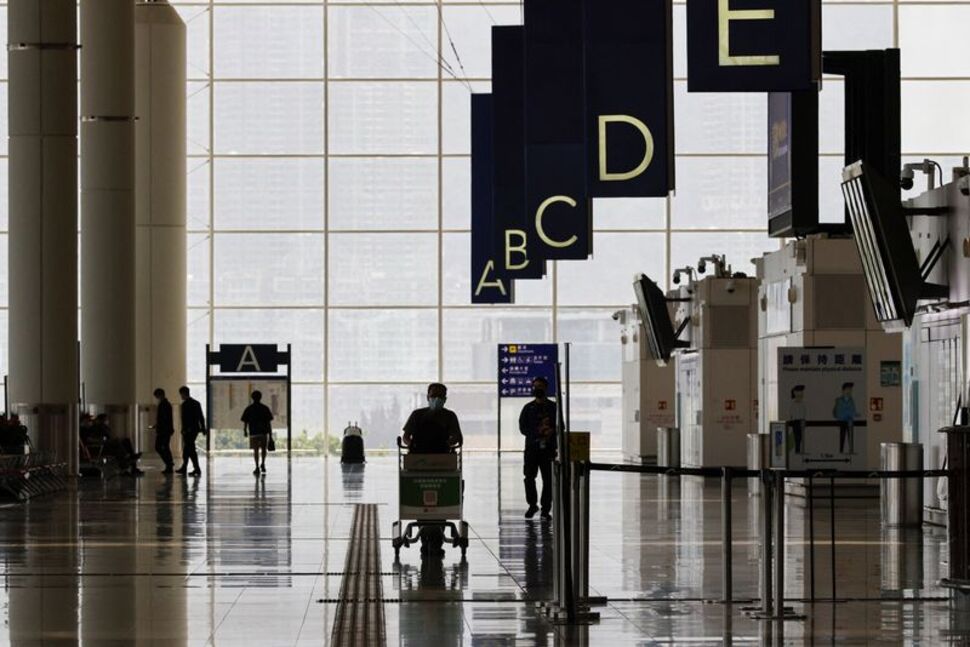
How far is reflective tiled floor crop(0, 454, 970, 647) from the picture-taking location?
39.5ft

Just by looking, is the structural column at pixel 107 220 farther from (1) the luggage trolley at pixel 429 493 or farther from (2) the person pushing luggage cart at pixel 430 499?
(1) the luggage trolley at pixel 429 493

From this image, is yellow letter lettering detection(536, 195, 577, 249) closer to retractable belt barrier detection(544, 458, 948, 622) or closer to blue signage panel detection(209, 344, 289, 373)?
retractable belt barrier detection(544, 458, 948, 622)

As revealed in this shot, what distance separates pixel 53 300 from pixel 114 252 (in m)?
6.82

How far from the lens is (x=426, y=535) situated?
18.1m

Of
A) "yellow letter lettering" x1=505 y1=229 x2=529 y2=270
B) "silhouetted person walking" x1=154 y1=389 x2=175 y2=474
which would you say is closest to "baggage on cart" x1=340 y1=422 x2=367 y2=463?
"silhouetted person walking" x1=154 y1=389 x2=175 y2=474

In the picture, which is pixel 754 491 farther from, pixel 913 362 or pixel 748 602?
pixel 748 602

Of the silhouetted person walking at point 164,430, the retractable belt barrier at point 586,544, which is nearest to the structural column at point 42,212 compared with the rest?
the silhouetted person walking at point 164,430

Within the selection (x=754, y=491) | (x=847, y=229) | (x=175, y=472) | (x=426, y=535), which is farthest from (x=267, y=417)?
(x=426, y=535)

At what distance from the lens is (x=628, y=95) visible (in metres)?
19.4

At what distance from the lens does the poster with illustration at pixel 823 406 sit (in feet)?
53.6

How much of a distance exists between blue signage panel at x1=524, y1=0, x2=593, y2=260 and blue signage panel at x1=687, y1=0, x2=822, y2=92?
5802 mm

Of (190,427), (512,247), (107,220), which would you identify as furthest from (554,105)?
(107,220)

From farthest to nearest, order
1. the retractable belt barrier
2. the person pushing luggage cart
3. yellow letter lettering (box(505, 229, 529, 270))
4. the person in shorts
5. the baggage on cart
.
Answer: the baggage on cart, the person in shorts, yellow letter lettering (box(505, 229, 529, 270)), the person pushing luggage cart, the retractable belt barrier

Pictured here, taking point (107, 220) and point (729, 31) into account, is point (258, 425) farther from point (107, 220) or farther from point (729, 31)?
point (729, 31)
